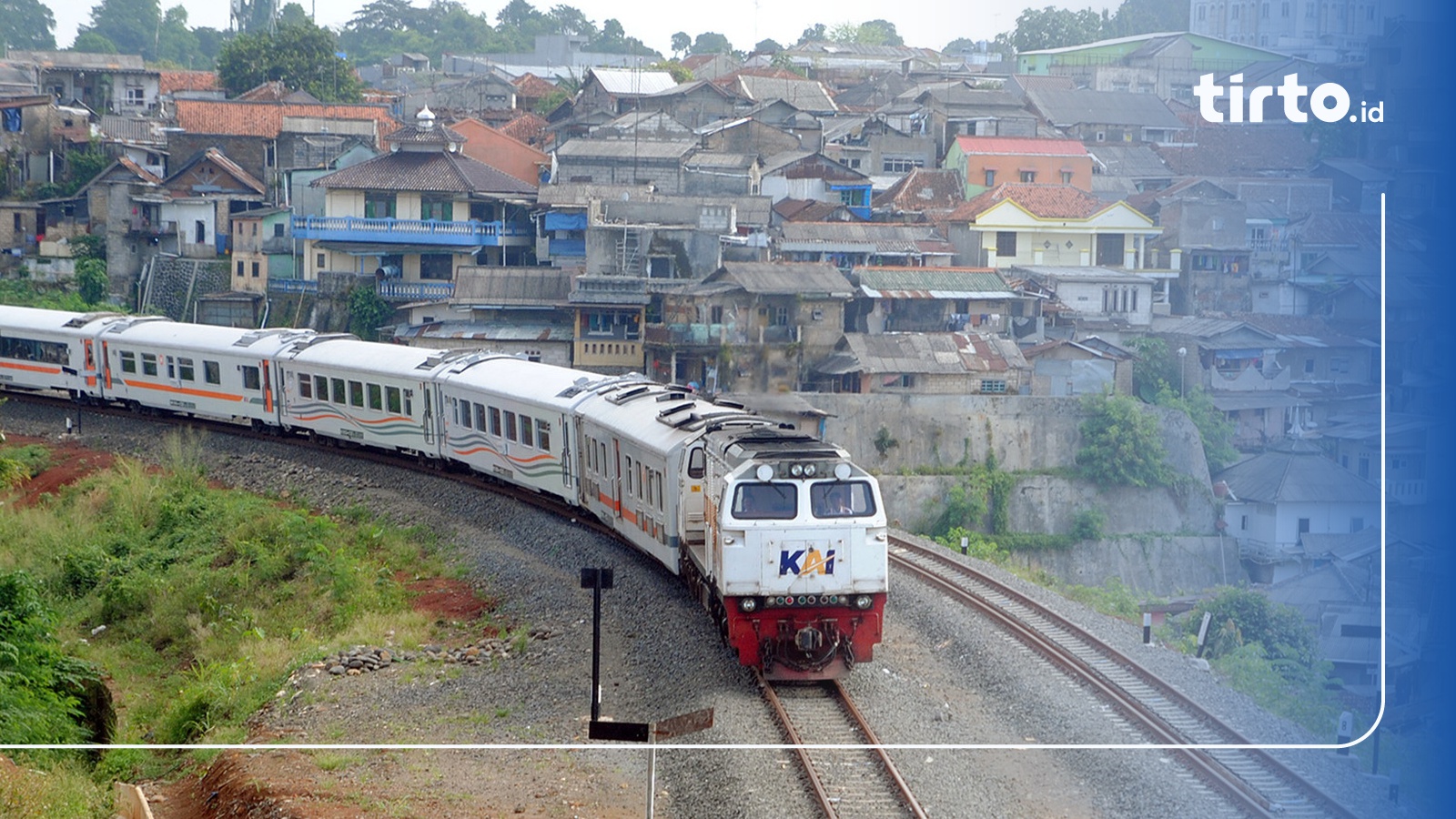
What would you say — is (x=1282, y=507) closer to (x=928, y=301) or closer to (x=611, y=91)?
(x=928, y=301)

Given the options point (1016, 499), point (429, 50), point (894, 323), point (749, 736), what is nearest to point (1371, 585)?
point (749, 736)

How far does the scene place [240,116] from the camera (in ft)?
78.9

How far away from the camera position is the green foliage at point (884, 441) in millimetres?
18406

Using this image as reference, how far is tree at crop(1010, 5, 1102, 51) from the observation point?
57.0 ft

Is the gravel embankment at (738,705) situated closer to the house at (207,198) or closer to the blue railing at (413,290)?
the blue railing at (413,290)

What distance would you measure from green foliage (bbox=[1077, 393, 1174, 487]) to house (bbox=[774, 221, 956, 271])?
14.5ft

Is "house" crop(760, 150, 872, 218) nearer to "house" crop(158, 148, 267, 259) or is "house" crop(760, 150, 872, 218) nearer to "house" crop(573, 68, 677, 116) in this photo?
"house" crop(573, 68, 677, 116)

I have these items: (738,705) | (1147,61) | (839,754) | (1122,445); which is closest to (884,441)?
(1122,445)

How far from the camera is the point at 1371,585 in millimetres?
4348

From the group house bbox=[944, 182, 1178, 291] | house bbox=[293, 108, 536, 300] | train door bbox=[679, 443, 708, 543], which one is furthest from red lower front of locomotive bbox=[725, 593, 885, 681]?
house bbox=[944, 182, 1178, 291]

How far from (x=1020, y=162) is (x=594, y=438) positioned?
15.7 meters

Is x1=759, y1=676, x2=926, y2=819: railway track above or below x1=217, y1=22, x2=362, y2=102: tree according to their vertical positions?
below

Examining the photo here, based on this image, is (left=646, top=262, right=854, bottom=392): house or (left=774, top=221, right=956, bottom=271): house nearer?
(left=646, top=262, right=854, bottom=392): house

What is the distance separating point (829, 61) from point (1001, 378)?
1236 centimetres
